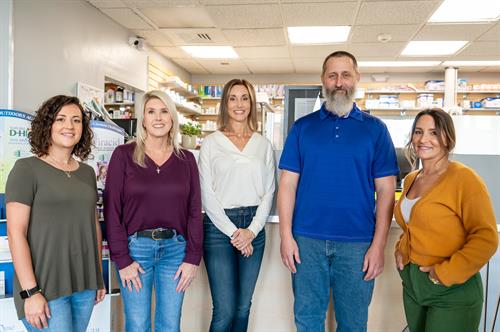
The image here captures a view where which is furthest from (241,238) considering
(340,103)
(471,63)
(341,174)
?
(471,63)

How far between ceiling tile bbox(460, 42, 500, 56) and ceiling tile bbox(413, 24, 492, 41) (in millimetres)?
410

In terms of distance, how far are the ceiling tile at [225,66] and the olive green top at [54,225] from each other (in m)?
6.46

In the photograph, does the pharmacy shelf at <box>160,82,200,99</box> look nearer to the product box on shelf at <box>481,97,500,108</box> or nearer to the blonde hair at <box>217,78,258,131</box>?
the blonde hair at <box>217,78,258,131</box>

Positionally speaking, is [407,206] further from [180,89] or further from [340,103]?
[180,89]

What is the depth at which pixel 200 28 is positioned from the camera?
569cm

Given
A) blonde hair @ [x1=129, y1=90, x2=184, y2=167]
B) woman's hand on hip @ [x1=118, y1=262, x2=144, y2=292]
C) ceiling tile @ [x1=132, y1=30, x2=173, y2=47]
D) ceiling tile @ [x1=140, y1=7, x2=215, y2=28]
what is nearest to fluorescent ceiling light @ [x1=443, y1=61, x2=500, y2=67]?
ceiling tile @ [x1=140, y1=7, x2=215, y2=28]

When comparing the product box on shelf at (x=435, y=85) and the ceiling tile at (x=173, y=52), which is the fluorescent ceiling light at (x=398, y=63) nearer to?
the product box on shelf at (x=435, y=85)

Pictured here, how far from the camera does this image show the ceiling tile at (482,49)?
6411 millimetres

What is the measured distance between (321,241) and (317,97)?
1415 millimetres

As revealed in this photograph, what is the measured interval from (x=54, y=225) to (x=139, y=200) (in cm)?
34

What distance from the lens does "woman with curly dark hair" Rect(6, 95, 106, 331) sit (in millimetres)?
1489

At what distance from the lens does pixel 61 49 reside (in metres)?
4.40

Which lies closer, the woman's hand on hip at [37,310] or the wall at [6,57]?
the woman's hand on hip at [37,310]

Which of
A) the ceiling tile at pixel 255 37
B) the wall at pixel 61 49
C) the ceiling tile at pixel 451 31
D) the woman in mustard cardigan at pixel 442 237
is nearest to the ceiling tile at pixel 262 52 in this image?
the ceiling tile at pixel 255 37
